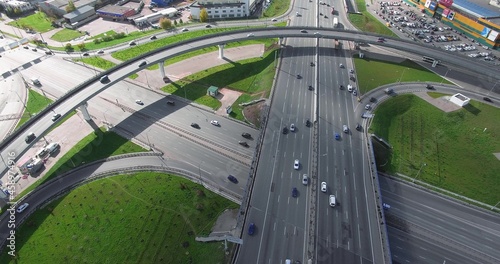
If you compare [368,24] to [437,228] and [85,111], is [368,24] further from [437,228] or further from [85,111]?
[85,111]

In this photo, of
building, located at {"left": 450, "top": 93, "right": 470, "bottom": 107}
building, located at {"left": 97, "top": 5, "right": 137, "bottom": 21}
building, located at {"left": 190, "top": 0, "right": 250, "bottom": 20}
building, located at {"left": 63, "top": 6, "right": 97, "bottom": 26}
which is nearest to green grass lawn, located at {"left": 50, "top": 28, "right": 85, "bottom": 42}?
building, located at {"left": 63, "top": 6, "right": 97, "bottom": 26}

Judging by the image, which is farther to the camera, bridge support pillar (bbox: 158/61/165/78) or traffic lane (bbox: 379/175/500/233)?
bridge support pillar (bbox: 158/61/165/78)

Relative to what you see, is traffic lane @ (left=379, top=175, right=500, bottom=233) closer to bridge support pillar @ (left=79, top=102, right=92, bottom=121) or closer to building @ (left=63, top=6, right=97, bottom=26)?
bridge support pillar @ (left=79, top=102, right=92, bottom=121)

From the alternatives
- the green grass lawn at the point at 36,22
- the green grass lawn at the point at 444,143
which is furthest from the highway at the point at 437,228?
→ the green grass lawn at the point at 36,22

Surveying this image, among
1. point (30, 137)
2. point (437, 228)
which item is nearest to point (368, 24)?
point (437, 228)

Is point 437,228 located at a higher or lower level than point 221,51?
lower

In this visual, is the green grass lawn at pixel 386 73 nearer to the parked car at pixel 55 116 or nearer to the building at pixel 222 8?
the building at pixel 222 8
